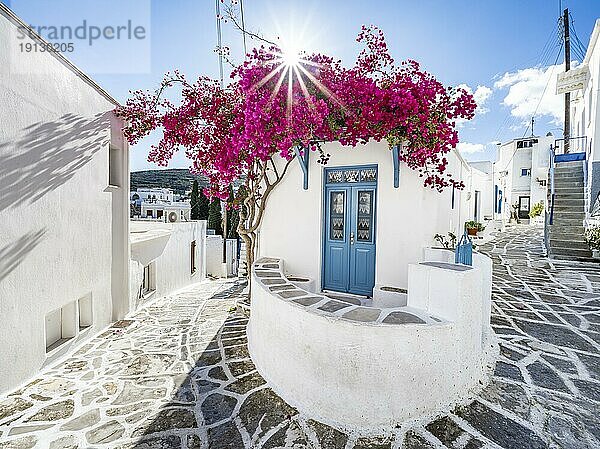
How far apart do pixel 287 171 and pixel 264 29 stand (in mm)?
2791

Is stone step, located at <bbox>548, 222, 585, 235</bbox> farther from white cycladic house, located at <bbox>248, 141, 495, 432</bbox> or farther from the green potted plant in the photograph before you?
the green potted plant

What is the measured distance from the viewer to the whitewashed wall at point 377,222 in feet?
21.4

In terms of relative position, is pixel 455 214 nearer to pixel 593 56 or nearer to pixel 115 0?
pixel 115 0

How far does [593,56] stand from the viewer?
1552 centimetres

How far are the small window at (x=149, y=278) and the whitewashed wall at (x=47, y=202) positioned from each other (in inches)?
93.4

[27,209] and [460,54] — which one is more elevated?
[460,54]

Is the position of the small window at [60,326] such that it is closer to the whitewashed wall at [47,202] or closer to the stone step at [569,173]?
the whitewashed wall at [47,202]

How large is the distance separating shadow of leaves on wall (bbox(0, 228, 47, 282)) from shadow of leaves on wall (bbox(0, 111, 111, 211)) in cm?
51

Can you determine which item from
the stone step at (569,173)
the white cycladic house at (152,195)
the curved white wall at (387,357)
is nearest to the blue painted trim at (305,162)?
the curved white wall at (387,357)

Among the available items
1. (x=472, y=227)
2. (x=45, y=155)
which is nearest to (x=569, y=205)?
(x=472, y=227)

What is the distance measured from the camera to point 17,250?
4.88m

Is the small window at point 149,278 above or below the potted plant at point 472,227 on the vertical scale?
below

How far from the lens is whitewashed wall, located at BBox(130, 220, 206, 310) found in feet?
30.0

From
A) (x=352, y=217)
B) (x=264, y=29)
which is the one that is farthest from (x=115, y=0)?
(x=352, y=217)
